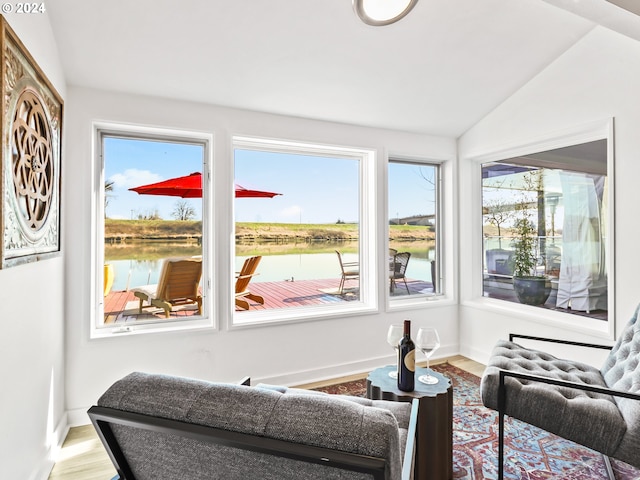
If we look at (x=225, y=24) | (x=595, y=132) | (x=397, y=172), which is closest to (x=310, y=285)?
Answer: (x=397, y=172)

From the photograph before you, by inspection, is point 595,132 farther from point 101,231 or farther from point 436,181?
point 101,231

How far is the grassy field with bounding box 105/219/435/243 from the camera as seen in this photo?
9.30 feet

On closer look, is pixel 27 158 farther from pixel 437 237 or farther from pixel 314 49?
→ pixel 437 237

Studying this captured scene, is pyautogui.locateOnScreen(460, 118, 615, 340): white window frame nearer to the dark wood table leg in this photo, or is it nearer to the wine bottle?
the dark wood table leg

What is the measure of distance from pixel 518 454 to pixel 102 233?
316 cm

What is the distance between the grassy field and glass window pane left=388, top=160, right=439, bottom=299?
0.01 meters

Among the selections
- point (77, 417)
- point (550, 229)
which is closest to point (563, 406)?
point (550, 229)

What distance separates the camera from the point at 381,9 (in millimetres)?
1978

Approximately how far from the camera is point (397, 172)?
12.8 feet

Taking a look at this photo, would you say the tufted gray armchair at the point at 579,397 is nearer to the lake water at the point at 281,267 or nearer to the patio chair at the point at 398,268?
the patio chair at the point at 398,268

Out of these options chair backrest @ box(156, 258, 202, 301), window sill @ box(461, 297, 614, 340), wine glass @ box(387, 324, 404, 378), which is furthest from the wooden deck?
wine glass @ box(387, 324, 404, 378)

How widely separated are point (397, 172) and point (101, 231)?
2.78m

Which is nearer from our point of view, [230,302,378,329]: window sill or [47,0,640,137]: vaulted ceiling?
[47,0,640,137]: vaulted ceiling

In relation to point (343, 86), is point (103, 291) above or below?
below
